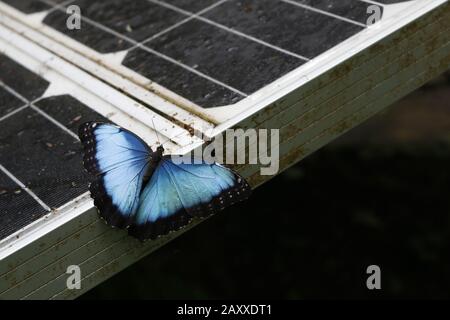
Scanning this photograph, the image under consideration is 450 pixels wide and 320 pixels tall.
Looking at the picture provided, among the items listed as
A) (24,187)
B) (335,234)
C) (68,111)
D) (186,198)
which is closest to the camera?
(186,198)

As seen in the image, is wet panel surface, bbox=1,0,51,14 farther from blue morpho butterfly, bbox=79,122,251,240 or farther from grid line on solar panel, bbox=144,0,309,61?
blue morpho butterfly, bbox=79,122,251,240

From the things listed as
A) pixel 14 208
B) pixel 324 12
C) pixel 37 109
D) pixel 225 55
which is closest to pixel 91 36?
pixel 37 109

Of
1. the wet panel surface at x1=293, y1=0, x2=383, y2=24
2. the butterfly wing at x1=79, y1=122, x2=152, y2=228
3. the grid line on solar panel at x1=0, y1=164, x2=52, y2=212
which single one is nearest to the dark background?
the wet panel surface at x1=293, y1=0, x2=383, y2=24

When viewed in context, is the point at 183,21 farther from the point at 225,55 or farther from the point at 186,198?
the point at 186,198

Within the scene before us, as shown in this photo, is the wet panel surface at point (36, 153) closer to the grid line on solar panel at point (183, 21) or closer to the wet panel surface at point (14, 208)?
the wet panel surface at point (14, 208)

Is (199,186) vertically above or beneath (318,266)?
beneath
